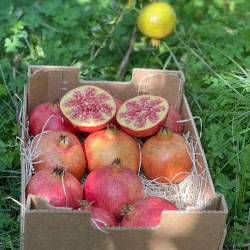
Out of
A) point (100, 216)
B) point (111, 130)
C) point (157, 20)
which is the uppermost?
point (157, 20)

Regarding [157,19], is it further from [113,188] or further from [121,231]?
[121,231]

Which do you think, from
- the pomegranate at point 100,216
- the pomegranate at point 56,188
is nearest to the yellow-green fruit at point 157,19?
the pomegranate at point 56,188

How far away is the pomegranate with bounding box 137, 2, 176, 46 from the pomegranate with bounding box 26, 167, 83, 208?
5.01 feet

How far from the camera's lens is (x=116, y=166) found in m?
2.17

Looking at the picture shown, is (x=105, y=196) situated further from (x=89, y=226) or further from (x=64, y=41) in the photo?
(x=64, y=41)

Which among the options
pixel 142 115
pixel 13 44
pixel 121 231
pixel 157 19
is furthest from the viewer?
pixel 13 44

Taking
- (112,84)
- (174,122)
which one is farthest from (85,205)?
(112,84)

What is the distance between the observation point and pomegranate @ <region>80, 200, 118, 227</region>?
1.96 metres

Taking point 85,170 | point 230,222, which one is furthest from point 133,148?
point 230,222

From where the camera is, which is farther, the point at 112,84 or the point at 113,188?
the point at 112,84

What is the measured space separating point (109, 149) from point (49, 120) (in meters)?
0.42

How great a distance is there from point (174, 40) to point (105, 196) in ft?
6.20

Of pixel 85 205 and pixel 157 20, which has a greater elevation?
pixel 157 20

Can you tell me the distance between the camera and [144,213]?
6.53 ft
